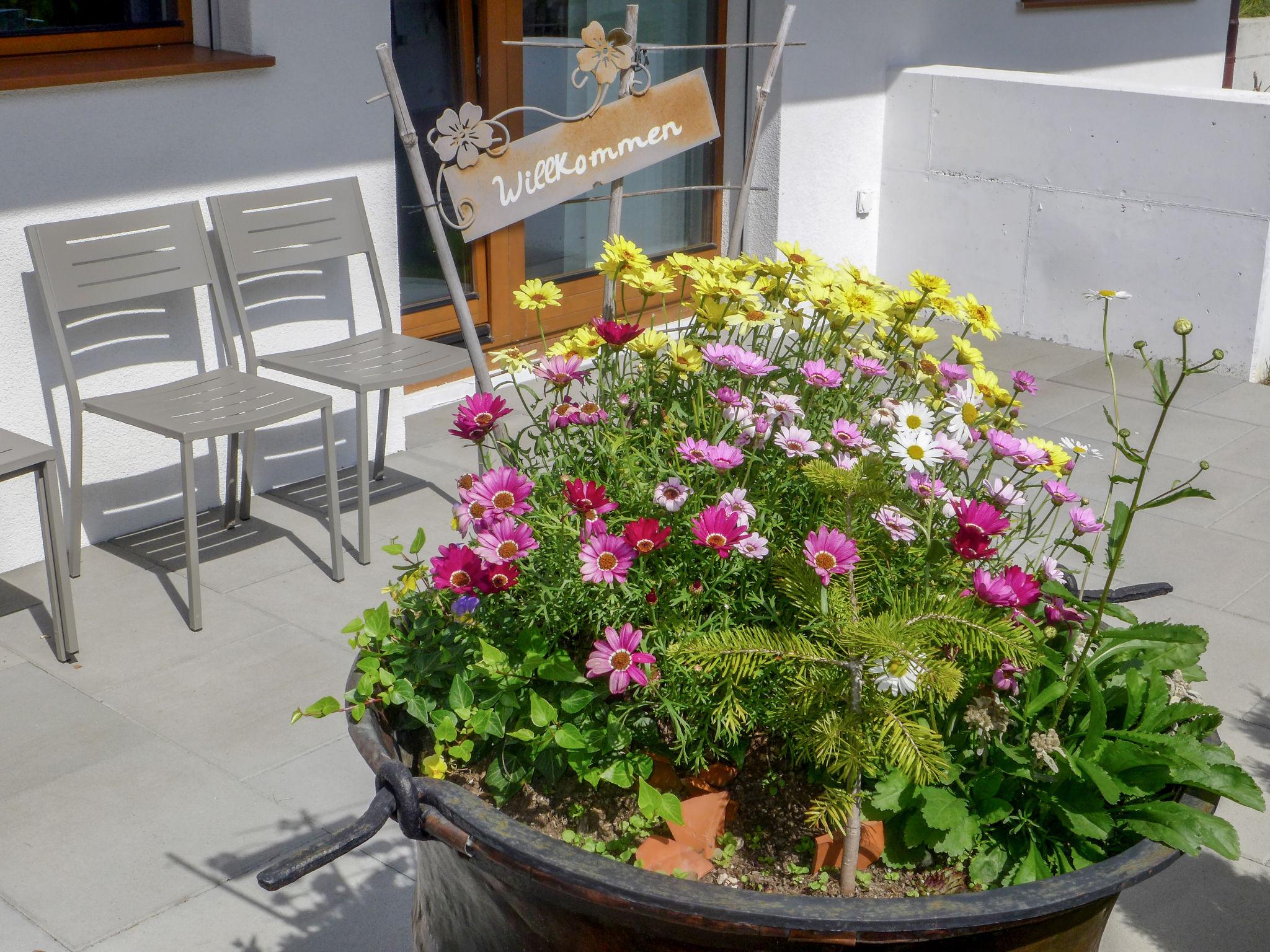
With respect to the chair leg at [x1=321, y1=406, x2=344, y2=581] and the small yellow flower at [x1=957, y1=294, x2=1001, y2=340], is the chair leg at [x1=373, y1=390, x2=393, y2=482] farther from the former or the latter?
the small yellow flower at [x1=957, y1=294, x2=1001, y2=340]

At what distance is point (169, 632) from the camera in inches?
139

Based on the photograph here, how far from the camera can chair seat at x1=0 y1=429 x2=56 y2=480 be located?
3094mm

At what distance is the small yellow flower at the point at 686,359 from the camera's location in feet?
5.43

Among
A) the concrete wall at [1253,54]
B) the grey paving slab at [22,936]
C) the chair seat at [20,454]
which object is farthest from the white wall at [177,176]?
the concrete wall at [1253,54]

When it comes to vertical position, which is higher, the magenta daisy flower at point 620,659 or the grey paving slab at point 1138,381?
the magenta daisy flower at point 620,659

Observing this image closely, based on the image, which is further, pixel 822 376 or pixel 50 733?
pixel 50 733

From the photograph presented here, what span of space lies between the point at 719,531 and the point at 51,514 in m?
2.29

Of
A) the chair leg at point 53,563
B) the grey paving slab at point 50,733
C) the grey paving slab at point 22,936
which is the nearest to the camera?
the grey paving slab at point 22,936

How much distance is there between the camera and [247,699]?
3.22m

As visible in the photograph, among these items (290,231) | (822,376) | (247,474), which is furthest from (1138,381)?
(822,376)

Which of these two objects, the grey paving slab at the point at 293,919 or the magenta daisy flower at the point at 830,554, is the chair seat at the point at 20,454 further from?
the magenta daisy flower at the point at 830,554

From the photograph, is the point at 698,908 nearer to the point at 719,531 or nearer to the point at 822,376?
the point at 719,531

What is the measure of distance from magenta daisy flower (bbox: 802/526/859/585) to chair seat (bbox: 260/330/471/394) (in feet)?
8.27

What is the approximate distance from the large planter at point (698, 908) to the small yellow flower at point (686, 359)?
581 millimetres
